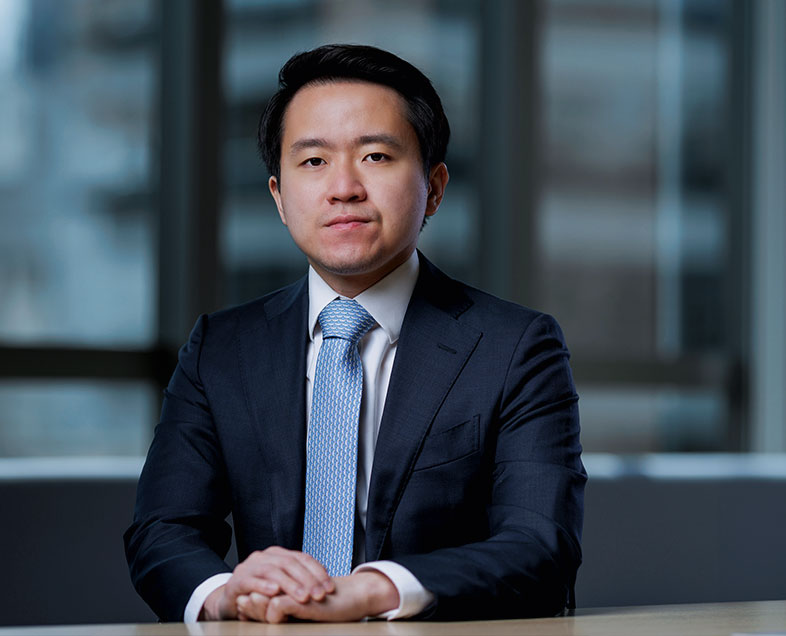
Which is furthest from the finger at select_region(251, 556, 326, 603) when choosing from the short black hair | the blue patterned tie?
the short black hair

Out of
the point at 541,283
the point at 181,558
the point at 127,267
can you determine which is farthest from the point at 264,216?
the point at 181,558

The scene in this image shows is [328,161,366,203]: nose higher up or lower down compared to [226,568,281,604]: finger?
higher up

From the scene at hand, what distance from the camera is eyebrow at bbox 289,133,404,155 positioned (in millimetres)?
1554

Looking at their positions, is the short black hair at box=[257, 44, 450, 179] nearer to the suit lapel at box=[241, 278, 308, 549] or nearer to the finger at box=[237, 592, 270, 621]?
the suit lapel at box=[241, 278, 308, 549]

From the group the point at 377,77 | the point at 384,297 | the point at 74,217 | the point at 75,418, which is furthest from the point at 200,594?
the point at 74,217

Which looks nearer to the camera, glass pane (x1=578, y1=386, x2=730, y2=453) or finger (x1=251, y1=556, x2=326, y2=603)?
finger (x1=251, y1=556, x2=326, y2=603)

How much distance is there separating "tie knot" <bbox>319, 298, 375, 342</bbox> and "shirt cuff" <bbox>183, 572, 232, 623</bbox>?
16.7 inches

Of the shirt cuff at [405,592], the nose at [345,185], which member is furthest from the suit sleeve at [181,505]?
the nose at [345,185]

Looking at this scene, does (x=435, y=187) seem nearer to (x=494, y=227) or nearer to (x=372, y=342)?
(x=372, y=342)

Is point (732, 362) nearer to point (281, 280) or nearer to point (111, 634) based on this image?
point (281, 280)

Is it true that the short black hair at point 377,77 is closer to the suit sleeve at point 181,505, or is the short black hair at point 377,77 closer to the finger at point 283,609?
the suit sleeve at point 181,505

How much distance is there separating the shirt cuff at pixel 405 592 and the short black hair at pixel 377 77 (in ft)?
2.21

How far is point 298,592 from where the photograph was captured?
1154mm

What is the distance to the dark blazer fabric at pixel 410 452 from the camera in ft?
4.76
